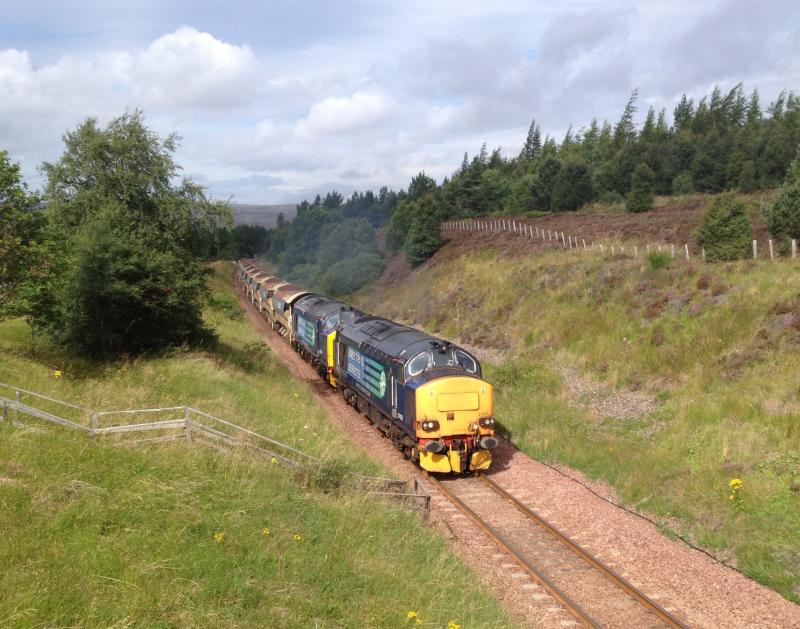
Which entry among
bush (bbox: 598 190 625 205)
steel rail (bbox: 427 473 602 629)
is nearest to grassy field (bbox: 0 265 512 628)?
steel rail (bbox: 427 473 602 629)

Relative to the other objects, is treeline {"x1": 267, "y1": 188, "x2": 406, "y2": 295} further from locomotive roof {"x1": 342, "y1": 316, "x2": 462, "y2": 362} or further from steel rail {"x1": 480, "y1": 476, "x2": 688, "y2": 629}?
steel rail {"x1": 480, "y1": 476, "x2": 688, "y2": 629}

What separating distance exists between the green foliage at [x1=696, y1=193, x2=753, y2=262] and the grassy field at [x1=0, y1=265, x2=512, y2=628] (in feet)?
76.2

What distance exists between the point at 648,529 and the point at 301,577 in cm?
836

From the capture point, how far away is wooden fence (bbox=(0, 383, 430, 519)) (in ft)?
38.9

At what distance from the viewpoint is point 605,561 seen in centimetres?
1244

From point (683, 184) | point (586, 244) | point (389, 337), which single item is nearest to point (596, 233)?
point (586, 244)

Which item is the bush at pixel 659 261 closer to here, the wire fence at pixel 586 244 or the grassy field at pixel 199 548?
the wire fence at pixel 586 244

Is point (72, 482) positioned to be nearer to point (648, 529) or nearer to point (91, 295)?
point (648, 529)

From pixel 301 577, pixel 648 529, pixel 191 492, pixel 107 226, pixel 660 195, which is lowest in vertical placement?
pixel 648 529

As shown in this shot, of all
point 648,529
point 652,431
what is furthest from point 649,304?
point 648,529

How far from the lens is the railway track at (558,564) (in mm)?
10469

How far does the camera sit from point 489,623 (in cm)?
934

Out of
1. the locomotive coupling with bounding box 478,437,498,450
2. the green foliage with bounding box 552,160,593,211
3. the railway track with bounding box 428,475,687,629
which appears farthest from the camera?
the green foliage with bounding box 552,160,593,211

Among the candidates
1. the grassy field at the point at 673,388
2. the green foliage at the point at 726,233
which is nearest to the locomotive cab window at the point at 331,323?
the grassy field at the point at 673,388
